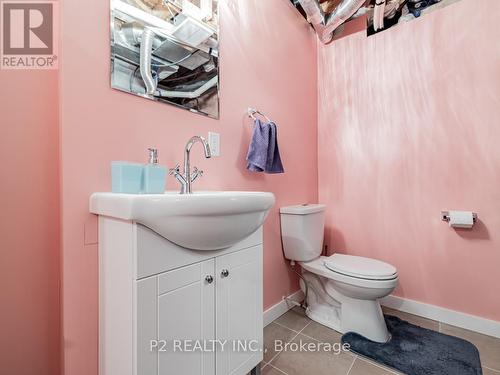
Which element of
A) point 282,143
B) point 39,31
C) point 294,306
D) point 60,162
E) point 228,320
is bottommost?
point 294,306

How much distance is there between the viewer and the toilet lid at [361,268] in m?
1.24

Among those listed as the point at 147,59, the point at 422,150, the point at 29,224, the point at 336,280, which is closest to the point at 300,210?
the point at 336,280

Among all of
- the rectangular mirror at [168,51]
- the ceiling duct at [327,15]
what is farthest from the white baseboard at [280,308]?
the ceiling duct at [327,15]

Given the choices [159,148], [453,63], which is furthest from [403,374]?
[453,63]

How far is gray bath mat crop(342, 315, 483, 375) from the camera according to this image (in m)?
1.11

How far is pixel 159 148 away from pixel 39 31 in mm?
523

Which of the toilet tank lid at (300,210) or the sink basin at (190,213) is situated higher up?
the sink basin at (190,213)

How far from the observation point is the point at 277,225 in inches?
63.1

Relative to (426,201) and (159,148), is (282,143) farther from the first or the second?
(426,201)

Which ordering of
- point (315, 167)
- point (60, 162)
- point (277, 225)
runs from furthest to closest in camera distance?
point (315, 167), point (277, 225), point (60, 162)

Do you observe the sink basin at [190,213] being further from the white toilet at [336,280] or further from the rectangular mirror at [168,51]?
the white toilet at [336,280]

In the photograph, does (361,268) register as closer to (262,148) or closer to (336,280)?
(336,280)

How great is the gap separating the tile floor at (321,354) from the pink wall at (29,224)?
3.02 feet

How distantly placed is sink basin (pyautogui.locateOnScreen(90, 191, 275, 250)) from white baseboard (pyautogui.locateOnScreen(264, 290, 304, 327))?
0.92 metres
